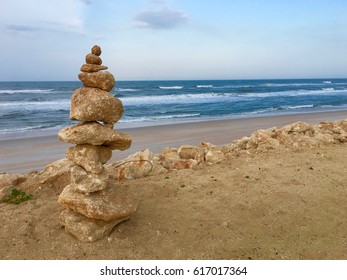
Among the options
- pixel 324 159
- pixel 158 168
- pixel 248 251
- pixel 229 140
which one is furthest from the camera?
pixel 229 140

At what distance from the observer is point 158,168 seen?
9531 millimetres

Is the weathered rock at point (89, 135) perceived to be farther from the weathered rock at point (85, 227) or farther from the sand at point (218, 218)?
the sand at point (218, 218)

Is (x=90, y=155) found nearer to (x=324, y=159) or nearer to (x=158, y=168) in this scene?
(x=158, y=168)

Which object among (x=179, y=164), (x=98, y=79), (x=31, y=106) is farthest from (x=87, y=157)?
(x=31, y=106)

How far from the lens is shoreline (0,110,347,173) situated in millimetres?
13938

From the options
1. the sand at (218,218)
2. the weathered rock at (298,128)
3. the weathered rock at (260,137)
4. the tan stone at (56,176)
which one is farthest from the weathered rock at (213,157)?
the weathered rock at (298,128)

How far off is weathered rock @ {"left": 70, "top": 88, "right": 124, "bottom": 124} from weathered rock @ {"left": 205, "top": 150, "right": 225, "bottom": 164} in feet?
16.1

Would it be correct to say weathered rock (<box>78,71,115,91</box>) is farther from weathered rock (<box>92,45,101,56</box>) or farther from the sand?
the sand

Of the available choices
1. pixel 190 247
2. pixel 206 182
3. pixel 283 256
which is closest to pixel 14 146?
pixel 206 182

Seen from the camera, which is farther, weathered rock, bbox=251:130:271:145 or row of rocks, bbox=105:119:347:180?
weathered rock, bbox=251:130:271:145

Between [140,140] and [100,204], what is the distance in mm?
12107

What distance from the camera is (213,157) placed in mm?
10445

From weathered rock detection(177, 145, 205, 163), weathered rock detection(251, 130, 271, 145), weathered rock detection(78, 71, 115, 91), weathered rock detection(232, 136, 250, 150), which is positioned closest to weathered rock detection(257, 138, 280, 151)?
weathered rock detection(251, 130, 271, 145)
